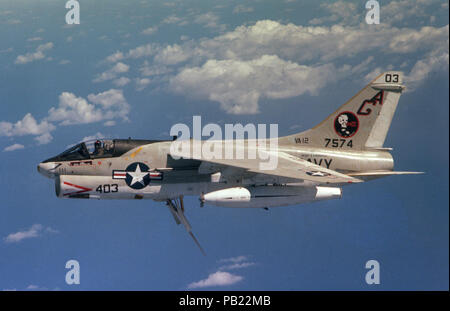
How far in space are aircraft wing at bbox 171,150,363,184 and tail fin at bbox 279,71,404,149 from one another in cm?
227

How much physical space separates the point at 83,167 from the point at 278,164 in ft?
23.1

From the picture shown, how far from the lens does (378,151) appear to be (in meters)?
21.8

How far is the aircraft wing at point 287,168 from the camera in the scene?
61.7ft

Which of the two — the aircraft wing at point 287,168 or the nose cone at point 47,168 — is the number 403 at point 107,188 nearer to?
the nose cone at point 47,168

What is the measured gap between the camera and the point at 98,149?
20.0 m

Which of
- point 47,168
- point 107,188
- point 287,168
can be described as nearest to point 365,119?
point 287,168

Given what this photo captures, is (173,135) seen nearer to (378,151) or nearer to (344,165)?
(344,165)

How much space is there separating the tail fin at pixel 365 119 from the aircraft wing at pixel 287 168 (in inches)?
89.2

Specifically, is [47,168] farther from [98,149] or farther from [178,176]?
[178,176]

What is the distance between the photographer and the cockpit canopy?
19891 mm

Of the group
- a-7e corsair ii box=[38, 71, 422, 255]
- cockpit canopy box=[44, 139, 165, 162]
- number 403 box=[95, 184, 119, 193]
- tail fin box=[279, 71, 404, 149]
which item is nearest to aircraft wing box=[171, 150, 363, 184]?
a-7e corsair ii box=[38, 71, 422, 255]

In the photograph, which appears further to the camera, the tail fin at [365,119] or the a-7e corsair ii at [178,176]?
the tail fin at [365,119]

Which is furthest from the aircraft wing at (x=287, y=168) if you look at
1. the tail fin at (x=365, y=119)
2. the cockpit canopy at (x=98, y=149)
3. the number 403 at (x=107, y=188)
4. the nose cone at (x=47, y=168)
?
the nose cone at (x=47, y=168)

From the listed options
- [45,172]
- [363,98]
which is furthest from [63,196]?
[363,98]
